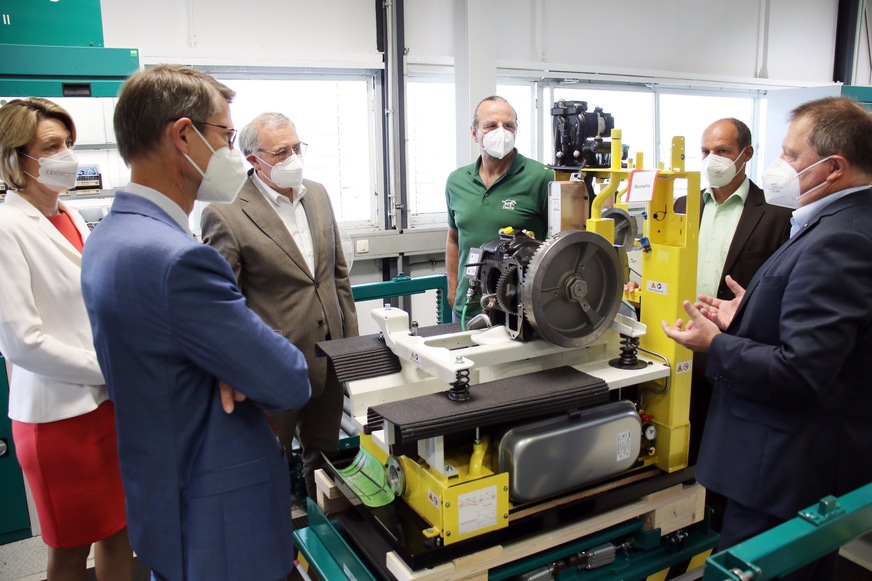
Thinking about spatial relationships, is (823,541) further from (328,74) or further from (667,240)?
(328,74)

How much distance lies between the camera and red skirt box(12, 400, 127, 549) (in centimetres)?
169

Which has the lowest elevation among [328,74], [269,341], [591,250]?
[269,341]

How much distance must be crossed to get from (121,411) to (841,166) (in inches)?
60.9

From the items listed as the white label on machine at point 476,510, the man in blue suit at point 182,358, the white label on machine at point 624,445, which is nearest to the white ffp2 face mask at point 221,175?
the man in blue suit at point 182,358

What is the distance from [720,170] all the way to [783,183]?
836mm

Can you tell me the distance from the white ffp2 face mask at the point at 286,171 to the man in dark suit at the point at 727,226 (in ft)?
4.24

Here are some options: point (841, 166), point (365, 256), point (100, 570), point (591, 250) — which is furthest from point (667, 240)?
point (365, 256)

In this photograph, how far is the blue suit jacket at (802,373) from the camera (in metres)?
1.26

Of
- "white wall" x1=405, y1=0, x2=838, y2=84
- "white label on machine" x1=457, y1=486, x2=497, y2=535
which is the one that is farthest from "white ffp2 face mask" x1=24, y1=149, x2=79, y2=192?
"white wall" x1=405, y1=0, x2=838, y2=84

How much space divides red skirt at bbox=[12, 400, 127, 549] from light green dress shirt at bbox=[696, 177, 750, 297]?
1972 mm

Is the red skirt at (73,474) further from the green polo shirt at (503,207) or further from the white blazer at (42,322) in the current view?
the green polo shirt at (503,207)

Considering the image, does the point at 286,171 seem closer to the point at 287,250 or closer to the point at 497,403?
the point at 287,250

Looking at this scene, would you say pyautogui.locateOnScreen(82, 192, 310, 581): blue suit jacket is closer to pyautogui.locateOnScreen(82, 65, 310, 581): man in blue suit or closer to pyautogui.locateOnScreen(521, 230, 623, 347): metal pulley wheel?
pyautogui.locateOnScreen(82, 65, 310, 581): man in blue suit

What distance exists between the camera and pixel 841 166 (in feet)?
4.46
